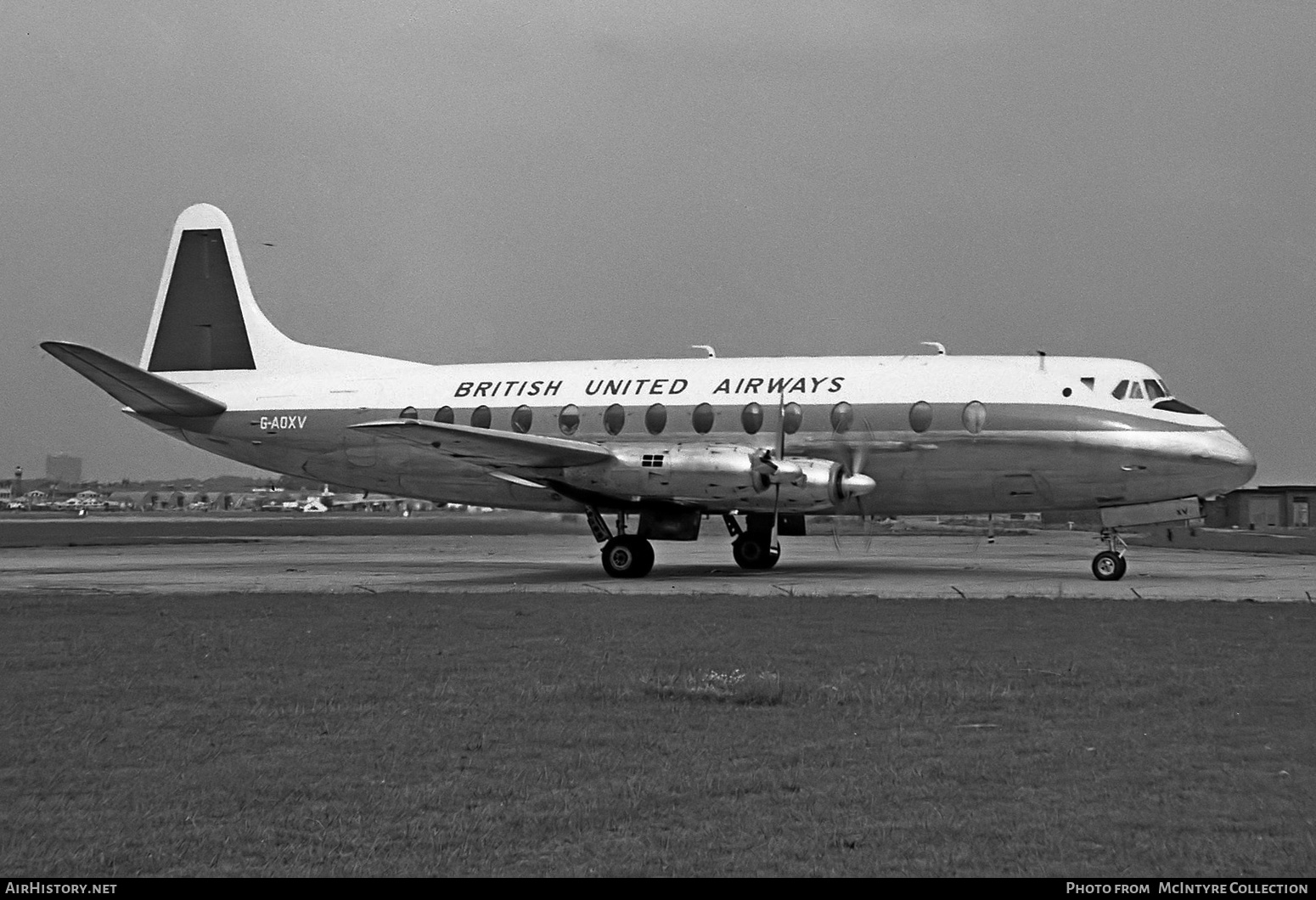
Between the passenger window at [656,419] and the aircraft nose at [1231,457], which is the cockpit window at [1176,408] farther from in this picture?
the passenger window at [656,419]

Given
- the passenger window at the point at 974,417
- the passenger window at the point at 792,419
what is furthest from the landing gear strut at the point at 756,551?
the passenger window at the point at 974,417

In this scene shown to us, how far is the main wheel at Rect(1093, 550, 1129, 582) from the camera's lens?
24359 millimetres

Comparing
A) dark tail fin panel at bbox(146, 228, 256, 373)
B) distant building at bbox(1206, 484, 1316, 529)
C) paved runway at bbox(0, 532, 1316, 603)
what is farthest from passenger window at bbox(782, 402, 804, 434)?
distant building at bbox(1206, 484, 1316, 529)

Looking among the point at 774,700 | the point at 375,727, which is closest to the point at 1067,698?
the point at 774,700

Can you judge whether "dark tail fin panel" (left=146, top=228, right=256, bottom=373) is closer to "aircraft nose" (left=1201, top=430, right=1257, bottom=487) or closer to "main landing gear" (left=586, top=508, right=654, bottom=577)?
"main landing gear" (left=586, top=508, right=654, bottom=577)

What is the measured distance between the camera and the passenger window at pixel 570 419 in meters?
28.8

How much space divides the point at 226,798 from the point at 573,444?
19.0 metres

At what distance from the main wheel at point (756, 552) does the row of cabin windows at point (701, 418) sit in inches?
117

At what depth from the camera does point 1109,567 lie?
2445 centimetres

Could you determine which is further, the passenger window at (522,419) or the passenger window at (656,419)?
the passenger window at (522,419)

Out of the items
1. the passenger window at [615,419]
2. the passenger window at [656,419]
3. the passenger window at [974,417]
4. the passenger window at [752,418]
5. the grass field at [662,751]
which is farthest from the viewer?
the passenger window at [615,419]

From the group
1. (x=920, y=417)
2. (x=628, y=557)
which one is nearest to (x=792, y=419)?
(x=920, y=417)

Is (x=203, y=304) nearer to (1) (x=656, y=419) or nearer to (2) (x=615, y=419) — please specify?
(2) (x=615, y=419)

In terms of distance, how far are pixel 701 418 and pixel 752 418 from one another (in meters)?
1.13
